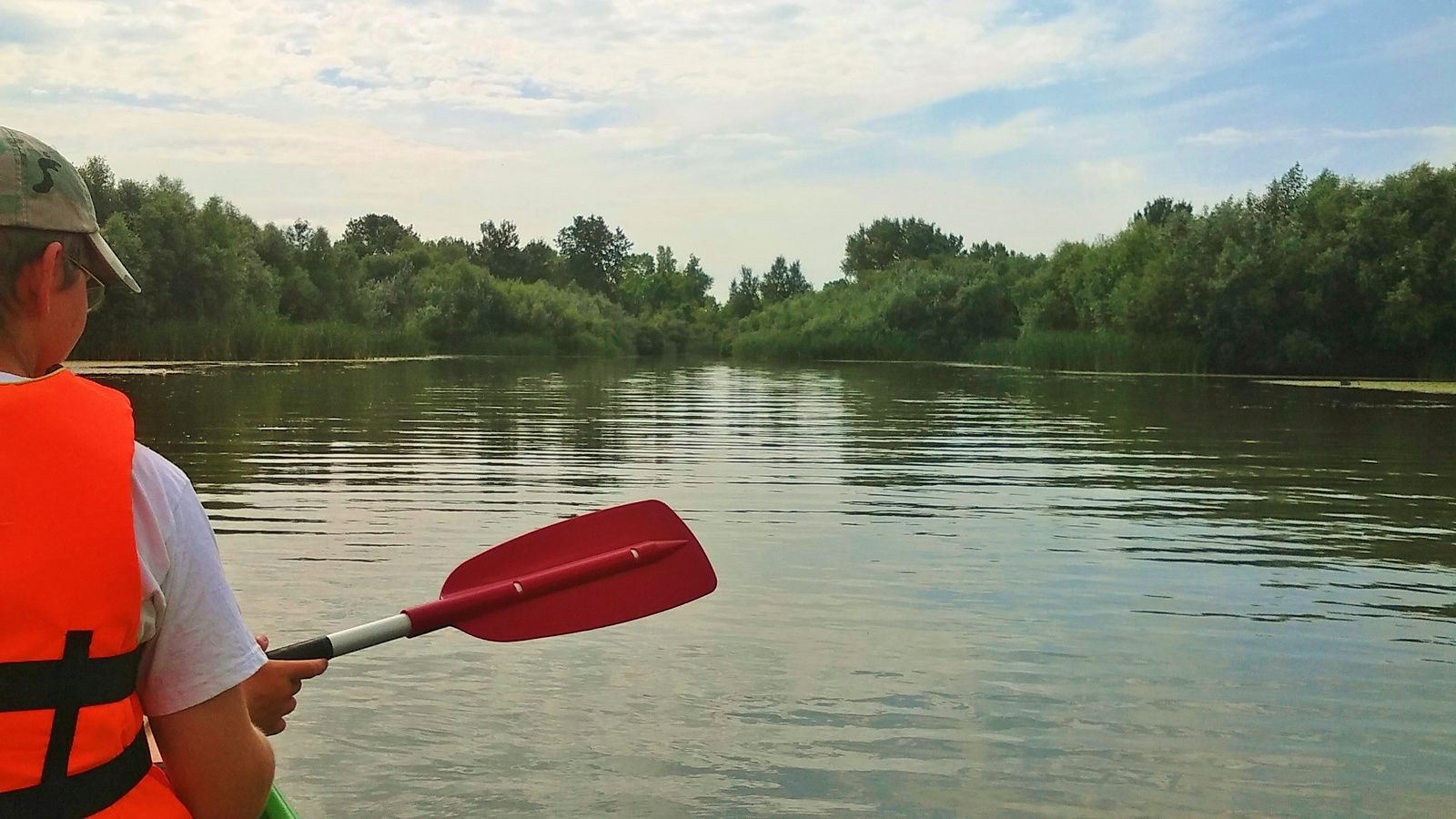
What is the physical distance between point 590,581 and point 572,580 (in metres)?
0.04

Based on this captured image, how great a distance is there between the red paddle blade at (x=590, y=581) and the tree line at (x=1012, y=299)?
3534 cm

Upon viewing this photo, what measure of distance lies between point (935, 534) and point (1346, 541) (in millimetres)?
2434

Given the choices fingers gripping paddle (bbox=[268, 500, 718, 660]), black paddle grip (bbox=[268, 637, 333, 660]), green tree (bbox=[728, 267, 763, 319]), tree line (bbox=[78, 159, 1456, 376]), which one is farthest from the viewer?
green tree (bbox=[728, 267, 763, 319])

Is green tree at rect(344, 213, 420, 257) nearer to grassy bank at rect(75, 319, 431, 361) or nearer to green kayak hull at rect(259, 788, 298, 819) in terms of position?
grassy bank at rect(75, 319, 431, 361)

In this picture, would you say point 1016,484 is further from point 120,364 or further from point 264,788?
point 120,364

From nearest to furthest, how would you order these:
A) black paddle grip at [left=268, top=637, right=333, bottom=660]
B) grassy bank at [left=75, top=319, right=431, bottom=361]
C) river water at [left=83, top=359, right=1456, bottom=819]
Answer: black paddle grip at [left=268, top=637, right=333, bottom=660] < river water at [left=83, top=359, right=1456, bottom=819] < grassy bank at [left=75, top=319, right=431, bottom=361]

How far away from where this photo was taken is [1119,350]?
38.7 m

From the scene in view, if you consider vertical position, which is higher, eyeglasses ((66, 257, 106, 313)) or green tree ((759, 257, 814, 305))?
green tree ((759, 257, 814, 305))

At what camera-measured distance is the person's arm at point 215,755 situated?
1.50m

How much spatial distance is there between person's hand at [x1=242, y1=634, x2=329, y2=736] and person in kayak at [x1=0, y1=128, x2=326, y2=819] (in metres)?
0.22

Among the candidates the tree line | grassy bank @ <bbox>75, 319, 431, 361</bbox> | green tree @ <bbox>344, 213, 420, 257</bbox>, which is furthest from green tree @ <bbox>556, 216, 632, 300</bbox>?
grassy bank @ <bbox>75, 319, 431, 361</bbox>

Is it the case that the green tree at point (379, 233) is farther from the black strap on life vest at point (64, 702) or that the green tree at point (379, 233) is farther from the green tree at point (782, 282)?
the black strap on life vest at point (64, 702)

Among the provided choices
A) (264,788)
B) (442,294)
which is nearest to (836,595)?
(264,788)

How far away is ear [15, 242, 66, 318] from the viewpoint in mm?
1444
